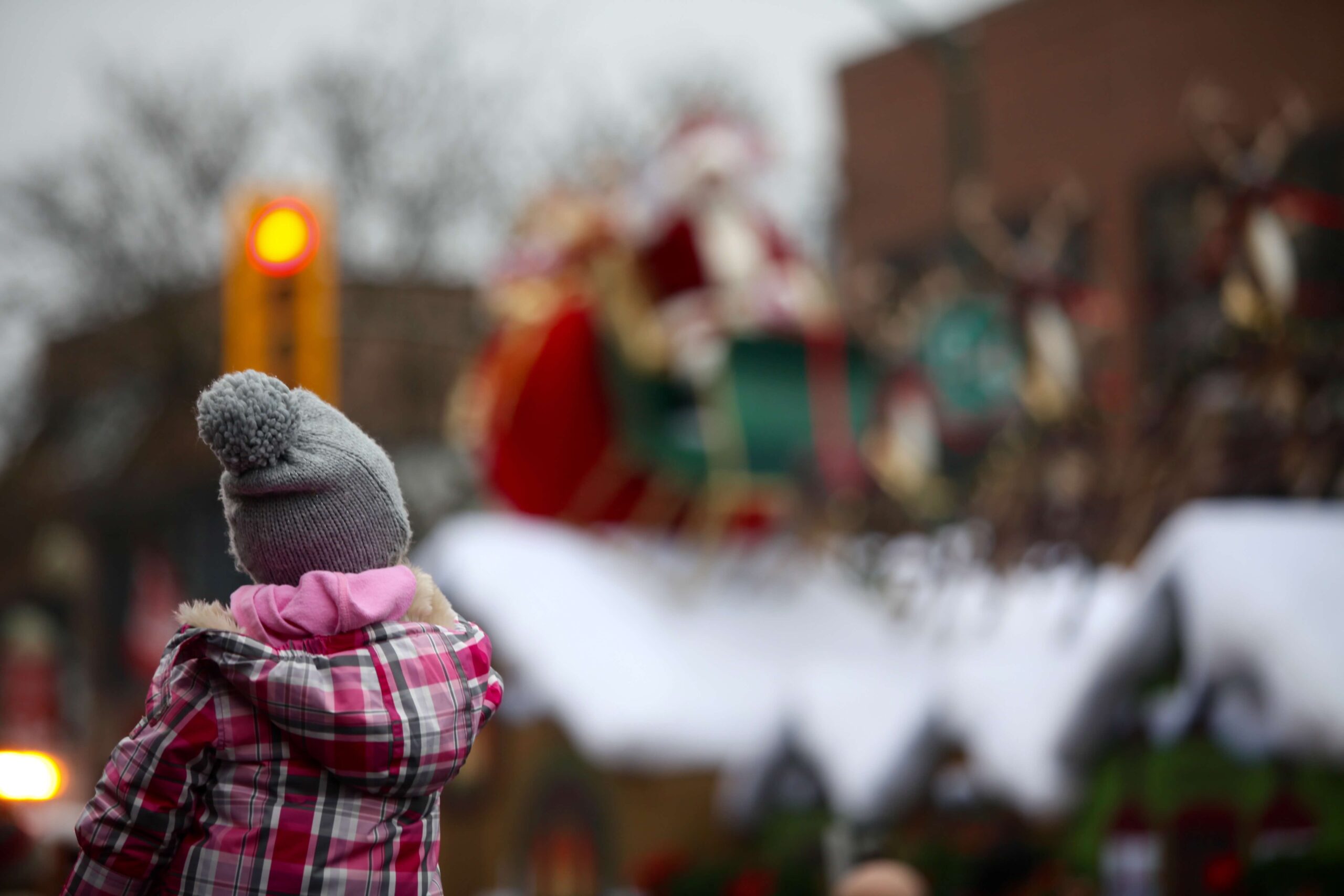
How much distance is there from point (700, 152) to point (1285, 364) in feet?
13.3

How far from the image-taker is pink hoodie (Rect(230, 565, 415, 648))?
1851 mm

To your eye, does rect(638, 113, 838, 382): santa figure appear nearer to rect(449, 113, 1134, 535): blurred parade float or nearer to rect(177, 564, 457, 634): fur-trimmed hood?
rect(449, 113, 1134, 535): blurred parade float

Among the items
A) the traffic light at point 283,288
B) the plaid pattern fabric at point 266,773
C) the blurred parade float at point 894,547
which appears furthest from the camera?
the blurred parade float at point 894,547

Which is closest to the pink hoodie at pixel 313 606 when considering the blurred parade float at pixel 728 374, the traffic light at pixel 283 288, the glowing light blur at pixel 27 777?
the glowing light blur at pixel 27 777

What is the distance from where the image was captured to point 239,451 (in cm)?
185

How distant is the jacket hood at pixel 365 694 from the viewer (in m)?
1.77

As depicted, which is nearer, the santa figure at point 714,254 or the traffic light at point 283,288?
the traffic light at point 283,288

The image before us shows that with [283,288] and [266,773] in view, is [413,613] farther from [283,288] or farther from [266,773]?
[283,288]

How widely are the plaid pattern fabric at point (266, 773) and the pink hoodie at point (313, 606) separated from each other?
0.07 feet

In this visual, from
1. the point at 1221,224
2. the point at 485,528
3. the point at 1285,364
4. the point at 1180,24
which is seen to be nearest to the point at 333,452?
the point at 1285,364

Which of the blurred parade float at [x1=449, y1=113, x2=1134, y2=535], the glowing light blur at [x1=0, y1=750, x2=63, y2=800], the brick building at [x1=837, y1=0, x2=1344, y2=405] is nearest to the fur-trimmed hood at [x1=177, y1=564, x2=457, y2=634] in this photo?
the glowing light blur at [x1=0, y1=750, x2=63, y2=800]

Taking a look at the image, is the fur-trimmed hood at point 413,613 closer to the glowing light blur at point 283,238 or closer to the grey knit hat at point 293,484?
the grey knit hat at point 293,484

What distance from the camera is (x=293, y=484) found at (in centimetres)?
188

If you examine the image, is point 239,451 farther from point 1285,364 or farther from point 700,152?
point 700,152
